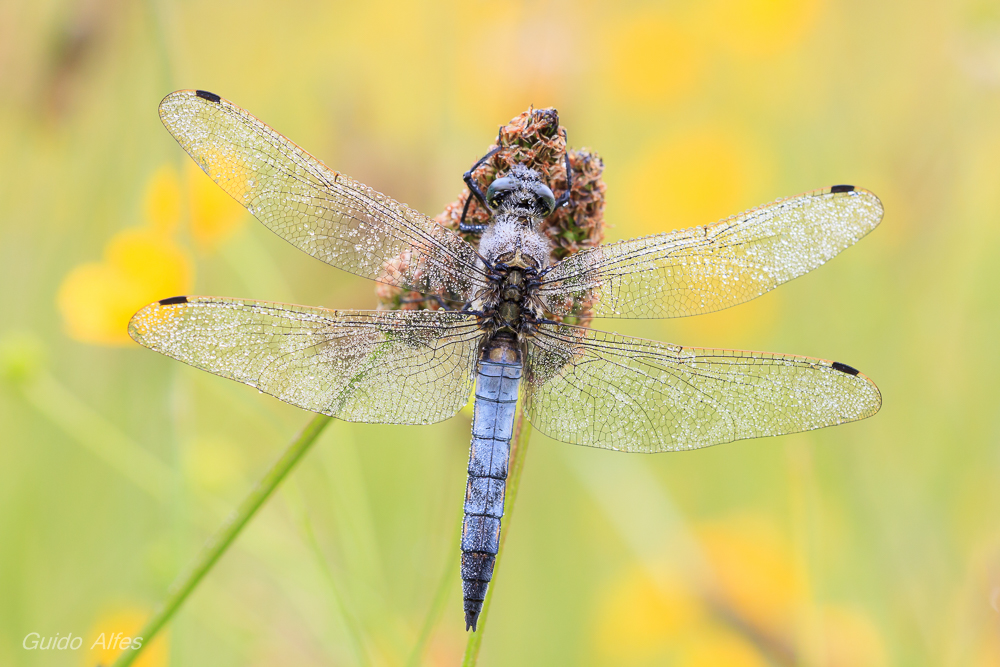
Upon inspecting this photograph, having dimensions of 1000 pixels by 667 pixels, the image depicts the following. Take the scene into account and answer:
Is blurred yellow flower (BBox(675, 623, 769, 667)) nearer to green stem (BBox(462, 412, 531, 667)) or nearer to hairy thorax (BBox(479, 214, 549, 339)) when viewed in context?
hairy thorax (BBox(479, 214, 549, 339))

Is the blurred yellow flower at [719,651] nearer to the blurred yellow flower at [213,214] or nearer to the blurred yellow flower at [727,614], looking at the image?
the blurred yellow flower at [727,614]

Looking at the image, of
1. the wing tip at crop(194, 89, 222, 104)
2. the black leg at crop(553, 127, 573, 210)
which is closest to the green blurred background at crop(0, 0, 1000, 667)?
the wing tip at crop(194, 89, 222, 104)

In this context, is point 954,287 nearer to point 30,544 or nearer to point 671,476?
point 671,476

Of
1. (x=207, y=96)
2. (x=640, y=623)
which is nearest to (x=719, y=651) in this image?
(x=640, y=623)

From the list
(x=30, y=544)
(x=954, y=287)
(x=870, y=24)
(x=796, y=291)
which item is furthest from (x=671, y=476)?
(x=870, y=24)

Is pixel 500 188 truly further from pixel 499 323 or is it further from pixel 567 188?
pixel 499 323
